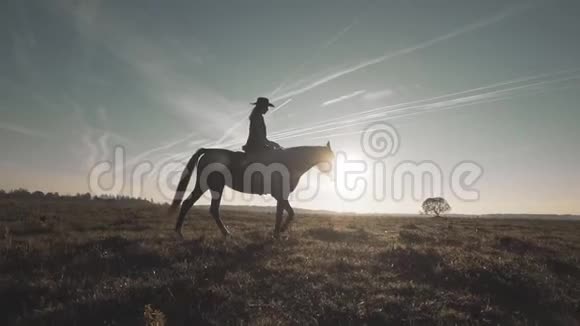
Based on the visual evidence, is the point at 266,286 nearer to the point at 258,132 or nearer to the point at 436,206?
the point at 258,132

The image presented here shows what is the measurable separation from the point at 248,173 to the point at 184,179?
2.41 m

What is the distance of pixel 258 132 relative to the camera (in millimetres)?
13820

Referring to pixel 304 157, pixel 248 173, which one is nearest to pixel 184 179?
pixel 248 173

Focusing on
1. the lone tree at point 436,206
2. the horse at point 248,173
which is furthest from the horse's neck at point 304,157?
the lone tree at point 436,206

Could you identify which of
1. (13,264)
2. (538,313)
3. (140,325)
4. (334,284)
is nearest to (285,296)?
(334,284)

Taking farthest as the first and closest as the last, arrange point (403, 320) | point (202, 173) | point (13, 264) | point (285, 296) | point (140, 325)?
point (202, 173)
point (13, 264)
point (285, 296)
point (403, 320)
point (140, 325)

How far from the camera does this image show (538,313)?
730 cm

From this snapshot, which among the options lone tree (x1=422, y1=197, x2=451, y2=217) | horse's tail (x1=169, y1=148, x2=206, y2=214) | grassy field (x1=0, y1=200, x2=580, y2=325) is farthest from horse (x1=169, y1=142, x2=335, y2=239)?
lone tree (x1=422, y1=197, x2=451, y2=217)

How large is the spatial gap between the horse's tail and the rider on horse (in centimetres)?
173

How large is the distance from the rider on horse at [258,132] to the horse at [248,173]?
22 cm

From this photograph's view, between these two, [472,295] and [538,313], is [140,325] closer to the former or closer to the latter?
[472,295]

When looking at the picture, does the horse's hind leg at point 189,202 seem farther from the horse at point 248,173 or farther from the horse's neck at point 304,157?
the horse's neck at point 304,157

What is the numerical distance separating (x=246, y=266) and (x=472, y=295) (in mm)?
4768

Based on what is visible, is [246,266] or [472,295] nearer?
[472,295]
